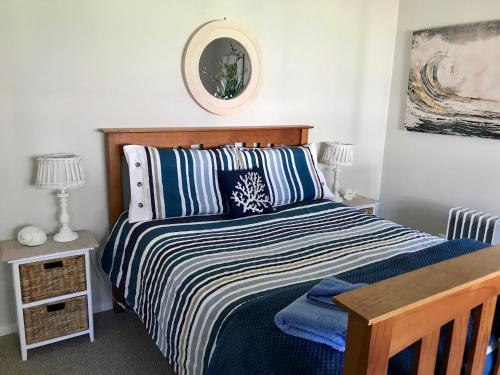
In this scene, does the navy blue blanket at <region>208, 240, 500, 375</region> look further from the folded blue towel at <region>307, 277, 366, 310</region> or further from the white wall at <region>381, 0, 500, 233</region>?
the white wall at <region>381, 0, 500, 233</region>

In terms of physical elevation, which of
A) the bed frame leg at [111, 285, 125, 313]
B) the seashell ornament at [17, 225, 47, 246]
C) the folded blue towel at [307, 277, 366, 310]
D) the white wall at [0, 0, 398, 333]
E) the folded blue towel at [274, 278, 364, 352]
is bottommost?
the bed frame leg at [111, 285, 125, 313]

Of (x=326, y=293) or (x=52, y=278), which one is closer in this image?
(x=326, y=293)

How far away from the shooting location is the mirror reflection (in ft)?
8.77

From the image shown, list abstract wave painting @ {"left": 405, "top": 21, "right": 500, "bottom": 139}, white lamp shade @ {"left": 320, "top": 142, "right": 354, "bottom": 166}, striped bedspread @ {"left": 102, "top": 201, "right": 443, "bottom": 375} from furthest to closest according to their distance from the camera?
white lamp shade @ {"left": 320, "top": 142, "right": 354, "bottom": 166}
abstract wave painting @ {"left": 405, "top": 21, "right": 500, "bottom": 139}
striped bedspread @ {"left": 102, "top": 201, "right": 443, "bottom": 375}

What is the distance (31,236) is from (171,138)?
963 mm

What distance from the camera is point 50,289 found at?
7.07ft

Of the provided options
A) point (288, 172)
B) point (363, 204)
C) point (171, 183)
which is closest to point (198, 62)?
point (171, 183)

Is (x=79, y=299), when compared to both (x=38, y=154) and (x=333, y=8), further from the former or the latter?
(x=333, y=8)

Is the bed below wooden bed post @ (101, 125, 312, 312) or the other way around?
below

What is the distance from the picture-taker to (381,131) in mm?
3643

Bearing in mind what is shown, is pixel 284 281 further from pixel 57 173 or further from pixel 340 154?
pixel 340 154

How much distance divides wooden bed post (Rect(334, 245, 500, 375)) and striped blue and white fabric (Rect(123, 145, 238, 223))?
155 centimetres

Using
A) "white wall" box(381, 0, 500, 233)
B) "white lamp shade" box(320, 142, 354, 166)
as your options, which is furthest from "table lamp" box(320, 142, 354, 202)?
"white wall" box(381, 0, 500, 233)

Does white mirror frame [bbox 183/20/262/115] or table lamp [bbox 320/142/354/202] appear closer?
white mirror frame [bbox 183/20/262/115]
